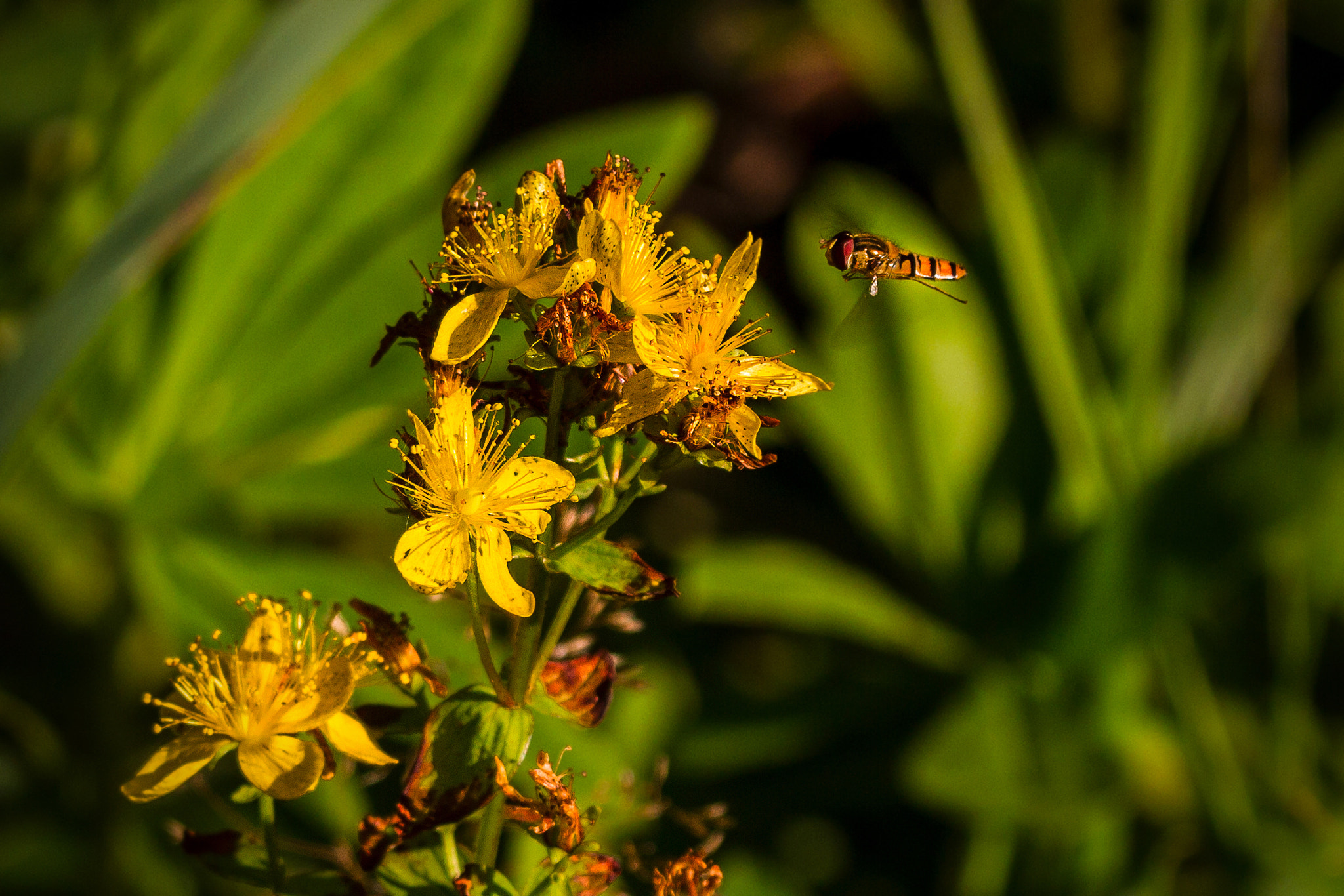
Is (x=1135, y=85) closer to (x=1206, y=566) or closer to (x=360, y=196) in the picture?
(x=1206, y=566)

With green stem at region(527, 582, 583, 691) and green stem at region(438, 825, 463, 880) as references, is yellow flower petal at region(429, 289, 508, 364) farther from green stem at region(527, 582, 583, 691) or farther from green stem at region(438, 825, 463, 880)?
green stem at region(438, 825, 463, 880)

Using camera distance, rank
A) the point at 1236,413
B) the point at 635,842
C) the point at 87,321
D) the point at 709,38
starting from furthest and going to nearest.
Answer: the point at 709,38
the point at 1236,413
the point at 635,842
the point at 87,321

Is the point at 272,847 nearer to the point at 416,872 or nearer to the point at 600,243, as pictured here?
the point at 416,872

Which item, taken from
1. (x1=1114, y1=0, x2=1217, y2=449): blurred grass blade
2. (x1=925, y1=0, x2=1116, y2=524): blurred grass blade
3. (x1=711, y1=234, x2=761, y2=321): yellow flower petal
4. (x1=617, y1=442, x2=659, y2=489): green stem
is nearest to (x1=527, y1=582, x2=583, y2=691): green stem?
(x1=617, y1=442, x2=659, y2=489): green stem

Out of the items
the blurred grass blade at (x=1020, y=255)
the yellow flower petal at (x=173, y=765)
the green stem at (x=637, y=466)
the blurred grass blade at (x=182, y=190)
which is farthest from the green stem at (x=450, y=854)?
the blurred grass blade at (x=1020, y=255)

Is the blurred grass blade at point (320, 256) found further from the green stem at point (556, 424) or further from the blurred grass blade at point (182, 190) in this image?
the green stem at point (556, 424)

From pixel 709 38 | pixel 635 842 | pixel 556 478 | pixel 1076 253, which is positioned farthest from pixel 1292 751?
pixel 709 38
